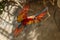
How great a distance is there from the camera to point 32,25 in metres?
2.36

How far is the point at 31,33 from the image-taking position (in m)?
2.26

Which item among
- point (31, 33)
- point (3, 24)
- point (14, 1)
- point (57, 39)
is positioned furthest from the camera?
point (14, 1)

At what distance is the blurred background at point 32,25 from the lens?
220cm

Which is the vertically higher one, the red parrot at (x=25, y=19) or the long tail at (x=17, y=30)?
the red parrot at (x=25, y=19)

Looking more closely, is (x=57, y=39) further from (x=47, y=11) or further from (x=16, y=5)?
(x=16, y=5)

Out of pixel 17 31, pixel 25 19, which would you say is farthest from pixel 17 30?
pixel 25 19

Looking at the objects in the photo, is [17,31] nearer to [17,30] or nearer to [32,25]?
[17,30]

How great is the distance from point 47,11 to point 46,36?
49 centimetres

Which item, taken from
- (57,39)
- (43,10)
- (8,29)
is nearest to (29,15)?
(43,10)

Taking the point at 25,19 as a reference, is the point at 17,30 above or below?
below

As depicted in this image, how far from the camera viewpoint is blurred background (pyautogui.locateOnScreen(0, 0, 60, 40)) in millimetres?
2196

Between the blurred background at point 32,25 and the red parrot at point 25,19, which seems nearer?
the blurred background at point 32,25

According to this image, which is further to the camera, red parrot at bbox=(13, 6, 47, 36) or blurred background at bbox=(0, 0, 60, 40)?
red parrot at bbox=(13, 6, 47, 36)

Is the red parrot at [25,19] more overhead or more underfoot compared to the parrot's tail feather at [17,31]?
more overhead
